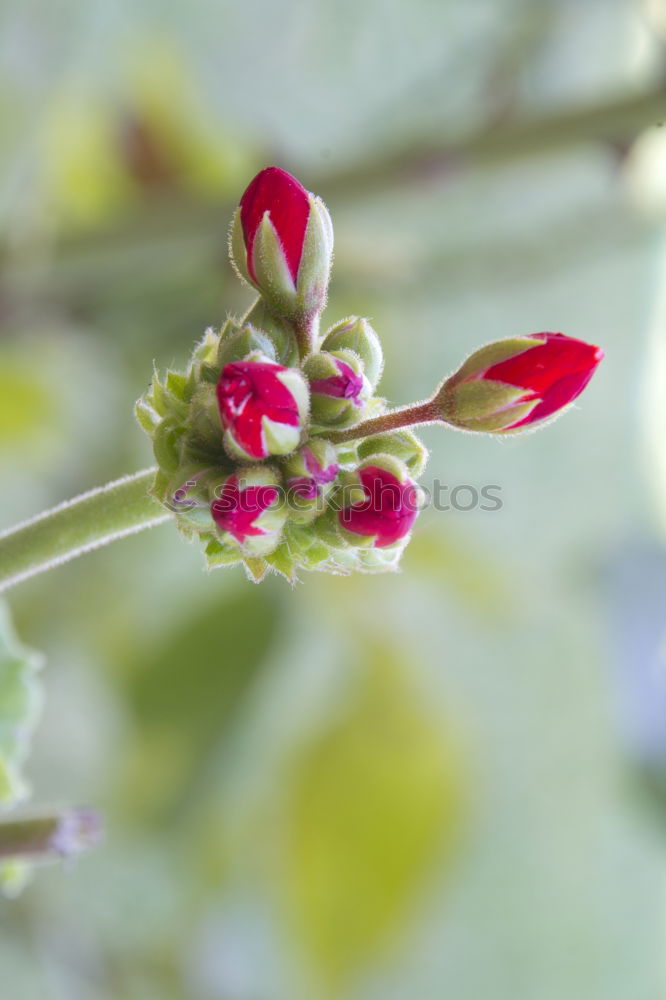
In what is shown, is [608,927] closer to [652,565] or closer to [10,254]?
[652,565]

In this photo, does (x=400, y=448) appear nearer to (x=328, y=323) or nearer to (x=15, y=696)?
(x=15, y=696)

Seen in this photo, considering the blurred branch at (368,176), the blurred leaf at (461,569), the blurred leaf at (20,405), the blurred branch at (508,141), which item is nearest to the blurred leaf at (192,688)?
the blurred leaf at (461,569)

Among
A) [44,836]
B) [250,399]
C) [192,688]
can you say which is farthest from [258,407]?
[192,688]

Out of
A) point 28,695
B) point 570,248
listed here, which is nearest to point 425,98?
point 570,248

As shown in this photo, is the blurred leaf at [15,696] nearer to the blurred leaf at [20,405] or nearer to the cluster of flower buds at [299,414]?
the cluster of flower buds at [299,414]

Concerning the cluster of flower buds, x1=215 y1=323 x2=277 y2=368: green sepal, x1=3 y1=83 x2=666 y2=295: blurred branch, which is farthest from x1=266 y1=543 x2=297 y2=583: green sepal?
x1=3 y1=83 x2=666 y2=295: blurred branch

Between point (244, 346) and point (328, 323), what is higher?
point (328, 323)
